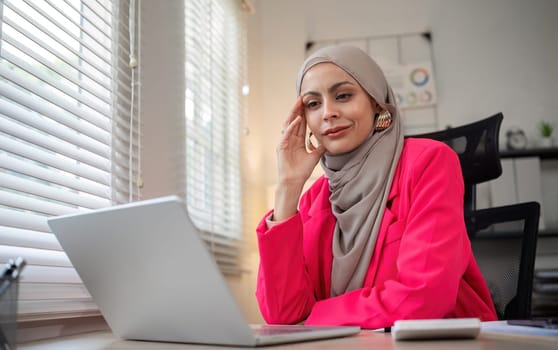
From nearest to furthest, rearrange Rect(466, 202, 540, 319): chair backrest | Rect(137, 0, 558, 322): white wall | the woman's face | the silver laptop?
the silver laptop → the woman's face → Rect(466, 202, 540, 319): chair backrest → Rect(137, 0, 558, 322): white wall

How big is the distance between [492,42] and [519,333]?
310 cm

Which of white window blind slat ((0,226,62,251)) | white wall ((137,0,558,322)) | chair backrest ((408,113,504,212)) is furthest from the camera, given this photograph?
white wall ((137,0,558,322))

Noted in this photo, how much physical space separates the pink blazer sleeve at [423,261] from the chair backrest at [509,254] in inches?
17.7

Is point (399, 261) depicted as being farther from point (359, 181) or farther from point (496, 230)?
point (496, 230)

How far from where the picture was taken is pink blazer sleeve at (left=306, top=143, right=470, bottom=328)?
41.7 inches

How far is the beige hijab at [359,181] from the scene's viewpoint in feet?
4.21

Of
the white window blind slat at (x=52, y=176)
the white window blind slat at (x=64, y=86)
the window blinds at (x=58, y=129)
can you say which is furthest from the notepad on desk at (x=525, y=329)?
the white window blind slat at (x=64, y=86)

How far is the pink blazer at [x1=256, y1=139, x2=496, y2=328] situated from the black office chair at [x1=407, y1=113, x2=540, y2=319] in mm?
308

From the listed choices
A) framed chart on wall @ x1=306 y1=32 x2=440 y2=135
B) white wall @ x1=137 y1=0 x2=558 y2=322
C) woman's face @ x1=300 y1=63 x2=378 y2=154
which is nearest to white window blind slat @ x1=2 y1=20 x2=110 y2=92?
woman's face @ x1=300 y1=63 x2=378 y2=154

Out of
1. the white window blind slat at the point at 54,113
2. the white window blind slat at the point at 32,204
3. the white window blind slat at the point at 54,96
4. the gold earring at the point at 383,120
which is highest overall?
the white window blind slat at the point at 54,96

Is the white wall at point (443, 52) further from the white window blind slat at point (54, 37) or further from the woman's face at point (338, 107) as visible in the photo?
the woman's face at point (338, 107)

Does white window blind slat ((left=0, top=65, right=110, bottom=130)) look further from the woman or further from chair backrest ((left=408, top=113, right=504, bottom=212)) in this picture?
chair backrest ((left=408, top=113, right=504, bottom=212))

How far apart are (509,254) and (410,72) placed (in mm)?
2180

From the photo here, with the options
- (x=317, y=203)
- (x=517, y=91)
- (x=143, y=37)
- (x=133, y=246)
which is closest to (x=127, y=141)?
(x=143, y=37)
